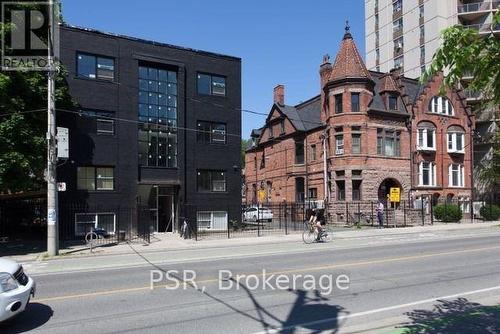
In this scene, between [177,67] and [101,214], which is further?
[177,67]

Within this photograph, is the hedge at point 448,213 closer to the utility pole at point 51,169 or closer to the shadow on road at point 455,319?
the utility pole at point 51,169

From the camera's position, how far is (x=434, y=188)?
4219 cm

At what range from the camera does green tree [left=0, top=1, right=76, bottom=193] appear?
18.4 metres

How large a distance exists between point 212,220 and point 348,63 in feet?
59.2

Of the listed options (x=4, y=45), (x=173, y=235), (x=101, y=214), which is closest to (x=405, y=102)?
(x=173, y=235)

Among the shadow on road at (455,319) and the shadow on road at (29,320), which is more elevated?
the shadow on road at (455,319)

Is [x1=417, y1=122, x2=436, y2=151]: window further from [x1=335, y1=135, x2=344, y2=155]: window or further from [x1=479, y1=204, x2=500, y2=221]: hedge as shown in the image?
[x1=335, y1=135, x2=344, y2=155]: window

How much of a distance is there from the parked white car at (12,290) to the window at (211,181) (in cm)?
2290

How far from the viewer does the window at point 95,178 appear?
26.7m

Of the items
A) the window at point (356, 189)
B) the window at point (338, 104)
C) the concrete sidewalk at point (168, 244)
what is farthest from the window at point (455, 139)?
the concrete sidewalk at point (168, 244)

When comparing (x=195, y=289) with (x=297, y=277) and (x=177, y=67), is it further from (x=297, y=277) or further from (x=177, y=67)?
(x=177, y=67)

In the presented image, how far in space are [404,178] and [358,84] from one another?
28.7ft

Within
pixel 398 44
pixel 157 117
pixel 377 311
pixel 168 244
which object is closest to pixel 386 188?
pixel 157 117

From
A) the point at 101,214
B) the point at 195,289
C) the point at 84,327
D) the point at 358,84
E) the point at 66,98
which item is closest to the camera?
the point at 84,327
